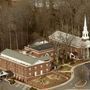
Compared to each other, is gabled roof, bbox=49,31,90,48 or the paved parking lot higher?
gabled roof, bbox=49,31,90,48

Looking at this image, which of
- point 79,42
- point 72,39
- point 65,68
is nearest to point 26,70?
point 65,68

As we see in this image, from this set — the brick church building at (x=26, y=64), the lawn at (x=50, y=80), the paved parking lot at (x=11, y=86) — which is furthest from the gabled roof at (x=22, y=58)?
the paved parking lot at (x=11, y=86)

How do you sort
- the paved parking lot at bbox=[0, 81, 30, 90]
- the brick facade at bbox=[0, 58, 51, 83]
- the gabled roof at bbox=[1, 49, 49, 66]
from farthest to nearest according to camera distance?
the gabled roof at bbox=[1, 49, 49, 66] < the brick facade at bbox=[0, 58, 51, 83] < the paved parking lot at bbox=[0, 81, 30, 90]

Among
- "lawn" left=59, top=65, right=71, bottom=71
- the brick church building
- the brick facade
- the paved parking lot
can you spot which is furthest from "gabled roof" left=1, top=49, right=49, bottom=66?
the paved parking lot

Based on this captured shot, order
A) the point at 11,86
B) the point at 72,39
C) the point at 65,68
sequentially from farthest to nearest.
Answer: the point at 72,39
the point at 65,68
the point at 11,86

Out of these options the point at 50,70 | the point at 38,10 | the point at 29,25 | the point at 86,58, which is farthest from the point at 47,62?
the point at 38,10

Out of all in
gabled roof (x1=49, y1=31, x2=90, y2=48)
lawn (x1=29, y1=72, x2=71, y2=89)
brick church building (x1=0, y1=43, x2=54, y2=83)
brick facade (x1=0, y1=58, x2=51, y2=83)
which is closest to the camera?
lawn (x1=29, y1=72, x2=71, y2=89)

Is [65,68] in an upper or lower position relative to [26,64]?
lower

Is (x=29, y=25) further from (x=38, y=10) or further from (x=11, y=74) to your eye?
(x=11, y=74)

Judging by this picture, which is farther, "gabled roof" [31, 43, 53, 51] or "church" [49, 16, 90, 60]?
"church" [49, 16, 90, 60]

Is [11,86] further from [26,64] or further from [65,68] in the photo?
[65,68]

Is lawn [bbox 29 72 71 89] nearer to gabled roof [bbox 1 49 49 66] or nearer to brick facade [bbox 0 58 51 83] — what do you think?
brick facade [bbox 0 58 51 83]

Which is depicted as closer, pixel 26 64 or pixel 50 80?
pixel 50 80
